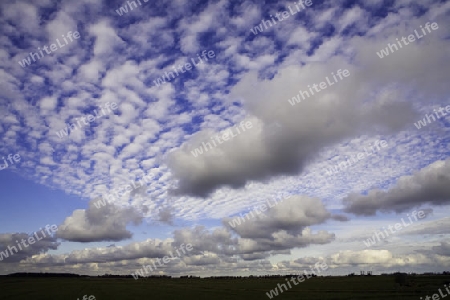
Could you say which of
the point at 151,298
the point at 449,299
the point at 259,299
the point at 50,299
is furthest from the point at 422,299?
the point at 50,299

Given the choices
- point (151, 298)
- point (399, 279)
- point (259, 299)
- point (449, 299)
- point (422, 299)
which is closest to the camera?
point (449, 299)

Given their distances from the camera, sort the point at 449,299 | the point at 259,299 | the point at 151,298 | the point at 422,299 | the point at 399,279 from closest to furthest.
Answer: the point at 449,299 → the point at 422,299 → the point at 259,299 → the point at 151,298 → the point at 399,279

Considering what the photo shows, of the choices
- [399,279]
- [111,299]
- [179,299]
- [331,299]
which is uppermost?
[111,299]

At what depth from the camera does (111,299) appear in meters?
77.8

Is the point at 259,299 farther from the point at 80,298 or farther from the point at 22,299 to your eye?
the point at 22,299

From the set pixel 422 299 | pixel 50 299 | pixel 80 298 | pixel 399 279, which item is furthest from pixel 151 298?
pixel 399 279

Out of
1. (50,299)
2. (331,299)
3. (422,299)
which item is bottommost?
(422,299)

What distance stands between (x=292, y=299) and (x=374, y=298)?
62.9ft

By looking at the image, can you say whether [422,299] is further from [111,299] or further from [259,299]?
[111,299]

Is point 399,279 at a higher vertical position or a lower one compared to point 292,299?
lower

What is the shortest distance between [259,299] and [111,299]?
3599 centimetres

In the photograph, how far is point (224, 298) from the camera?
80.2 metres

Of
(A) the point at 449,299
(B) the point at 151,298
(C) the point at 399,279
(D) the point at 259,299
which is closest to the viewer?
(A) the point at 449,299

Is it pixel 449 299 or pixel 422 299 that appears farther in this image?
pixel 422 299
